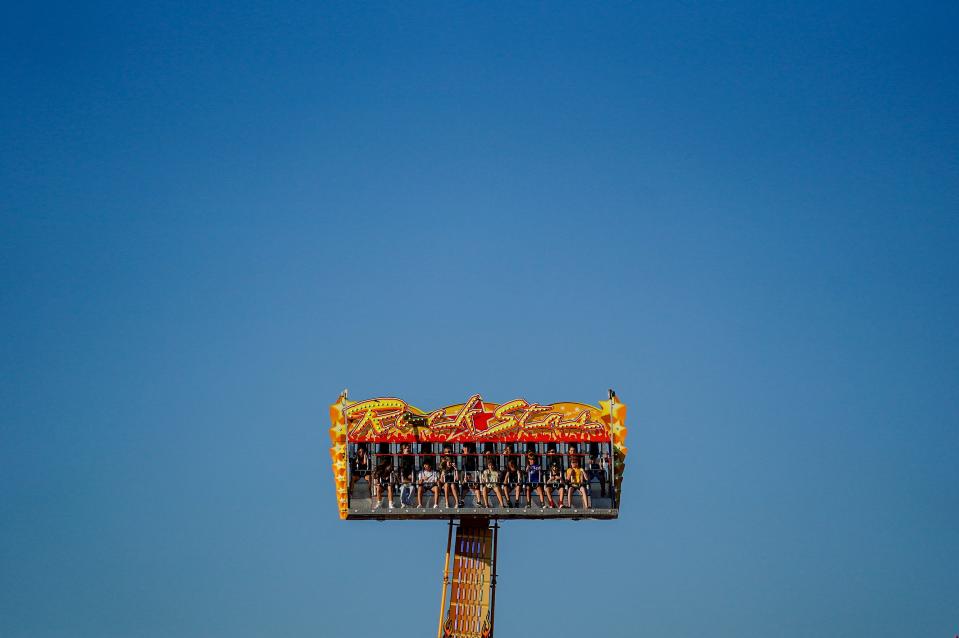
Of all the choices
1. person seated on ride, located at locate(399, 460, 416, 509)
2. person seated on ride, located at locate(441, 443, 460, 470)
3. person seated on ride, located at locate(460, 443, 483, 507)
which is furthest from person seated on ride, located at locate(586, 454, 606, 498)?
person seated on ride, located at locate(399, 460, 416, 509)

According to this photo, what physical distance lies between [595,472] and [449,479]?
23.9 ft

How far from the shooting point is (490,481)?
73.1m

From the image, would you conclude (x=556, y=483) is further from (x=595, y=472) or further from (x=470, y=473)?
(x=470, y=473)

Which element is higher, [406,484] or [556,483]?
→ [556,483]

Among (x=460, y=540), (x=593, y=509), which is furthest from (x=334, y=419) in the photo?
(x=593, y=509)

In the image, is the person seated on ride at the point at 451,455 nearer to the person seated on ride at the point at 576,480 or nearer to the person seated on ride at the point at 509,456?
the person seated on ride at the point at 509,456

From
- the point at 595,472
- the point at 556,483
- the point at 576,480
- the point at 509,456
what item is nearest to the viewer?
the point at 556,483

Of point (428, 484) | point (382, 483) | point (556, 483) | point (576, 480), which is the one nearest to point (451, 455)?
point (428, 484)

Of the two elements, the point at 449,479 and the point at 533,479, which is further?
the point at 449,479

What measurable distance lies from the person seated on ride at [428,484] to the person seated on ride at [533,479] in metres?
4.48

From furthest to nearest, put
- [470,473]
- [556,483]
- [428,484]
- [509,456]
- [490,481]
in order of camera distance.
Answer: [470,473] < [509,456] < [490,481] < [428,484] < [556,483]

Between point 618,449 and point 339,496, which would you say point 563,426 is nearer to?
point 618,449

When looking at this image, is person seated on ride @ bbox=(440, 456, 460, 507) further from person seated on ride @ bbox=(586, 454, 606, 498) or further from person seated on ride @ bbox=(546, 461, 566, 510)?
person seated on ride @ bbox=(586, 454, 606, 498)

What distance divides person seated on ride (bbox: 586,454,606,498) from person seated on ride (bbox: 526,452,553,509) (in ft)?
7.79
